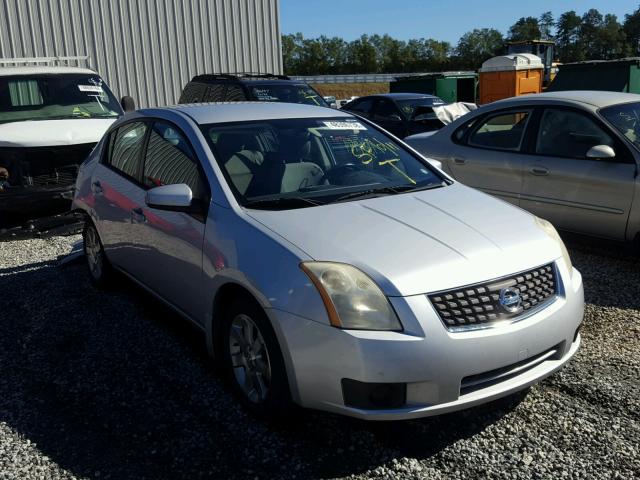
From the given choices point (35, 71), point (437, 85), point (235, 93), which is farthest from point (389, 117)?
point (437, 85)

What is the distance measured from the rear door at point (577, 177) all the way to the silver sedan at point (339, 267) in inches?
81.3

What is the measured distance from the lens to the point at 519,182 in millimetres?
6059

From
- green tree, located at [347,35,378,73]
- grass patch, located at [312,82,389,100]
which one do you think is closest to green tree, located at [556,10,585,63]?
green tree, located at [347,35,378,73]

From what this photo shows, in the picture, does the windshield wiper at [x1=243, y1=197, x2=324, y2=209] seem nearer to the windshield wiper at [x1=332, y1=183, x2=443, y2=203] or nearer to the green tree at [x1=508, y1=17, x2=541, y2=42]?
the windshield wiper at [x1=332, y1=183, x2=443, y2=203]

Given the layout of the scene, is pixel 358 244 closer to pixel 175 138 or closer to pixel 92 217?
pixel 175 138

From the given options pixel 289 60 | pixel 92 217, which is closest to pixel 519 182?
pixel 92 217

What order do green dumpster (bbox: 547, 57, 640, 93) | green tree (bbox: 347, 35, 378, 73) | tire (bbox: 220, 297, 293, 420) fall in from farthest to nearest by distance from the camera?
1. green tree (bbox: 347, 35, 378, 73)
2. green dumpster (bbox: 547, 57, 640, 93)
3. tire (bbox: 220, 297, 293, 420)

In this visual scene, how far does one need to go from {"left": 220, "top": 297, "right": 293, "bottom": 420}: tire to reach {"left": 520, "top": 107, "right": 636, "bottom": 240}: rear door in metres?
3.67

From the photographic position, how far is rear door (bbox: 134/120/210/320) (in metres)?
3.51

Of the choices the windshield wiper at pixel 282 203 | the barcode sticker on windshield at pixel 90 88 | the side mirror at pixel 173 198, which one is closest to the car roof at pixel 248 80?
the barcode sticker on windshield at pixel 90 88

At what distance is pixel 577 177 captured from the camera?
557 centimetres

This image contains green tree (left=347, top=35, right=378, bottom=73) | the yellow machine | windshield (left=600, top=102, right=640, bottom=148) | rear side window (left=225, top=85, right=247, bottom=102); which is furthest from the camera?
green tree (left=347, top=35, right=378, bottom=73)

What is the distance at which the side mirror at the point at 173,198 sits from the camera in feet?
Answer: 11.3

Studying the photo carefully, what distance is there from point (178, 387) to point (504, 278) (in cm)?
191
